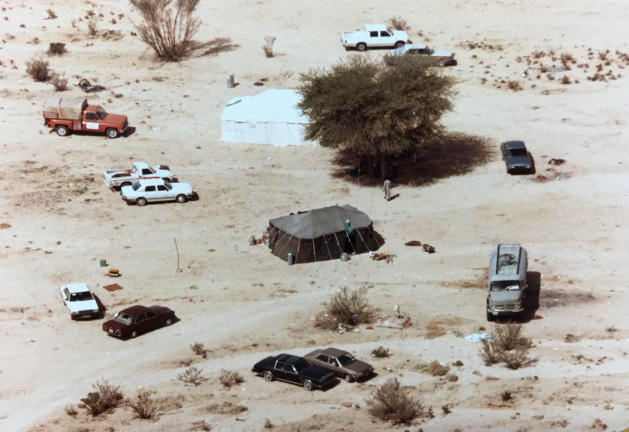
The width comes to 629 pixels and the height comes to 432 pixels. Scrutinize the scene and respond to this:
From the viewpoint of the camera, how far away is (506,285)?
36156mm

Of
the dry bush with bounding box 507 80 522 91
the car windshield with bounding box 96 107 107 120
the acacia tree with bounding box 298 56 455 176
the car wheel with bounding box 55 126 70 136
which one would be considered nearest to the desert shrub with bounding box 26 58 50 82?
the car wheel with bounding box 55 126 70 136

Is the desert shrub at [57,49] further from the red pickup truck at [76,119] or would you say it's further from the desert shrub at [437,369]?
the desert shrub at [437,369]

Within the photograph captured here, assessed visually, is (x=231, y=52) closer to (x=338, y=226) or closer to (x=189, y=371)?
(x=338, y=226)

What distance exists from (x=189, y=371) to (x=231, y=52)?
3776 centimetres

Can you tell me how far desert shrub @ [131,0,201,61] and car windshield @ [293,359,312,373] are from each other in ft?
120

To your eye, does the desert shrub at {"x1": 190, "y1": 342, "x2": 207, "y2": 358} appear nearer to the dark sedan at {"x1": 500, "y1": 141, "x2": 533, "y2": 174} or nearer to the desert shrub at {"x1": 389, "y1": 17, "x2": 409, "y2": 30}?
the dark sedan at {"x1": 500, "y1": 141, "x2": 533, "y2": 174}

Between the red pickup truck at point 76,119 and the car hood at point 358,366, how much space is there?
89.0 feet

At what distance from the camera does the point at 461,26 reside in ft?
225

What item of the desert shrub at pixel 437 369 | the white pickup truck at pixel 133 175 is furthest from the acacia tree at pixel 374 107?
the desert shrub at pixel 437 369

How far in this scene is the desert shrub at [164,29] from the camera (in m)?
62.6

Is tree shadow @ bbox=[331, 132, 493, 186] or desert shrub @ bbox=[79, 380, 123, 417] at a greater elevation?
tree shadow @ bbox=[331, 132, 493, 186]

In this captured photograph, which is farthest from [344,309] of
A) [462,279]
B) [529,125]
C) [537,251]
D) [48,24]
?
[48,24]

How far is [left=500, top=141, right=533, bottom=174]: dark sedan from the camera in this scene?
48.7 meters

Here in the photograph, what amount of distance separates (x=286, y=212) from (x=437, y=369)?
15.6 metres
